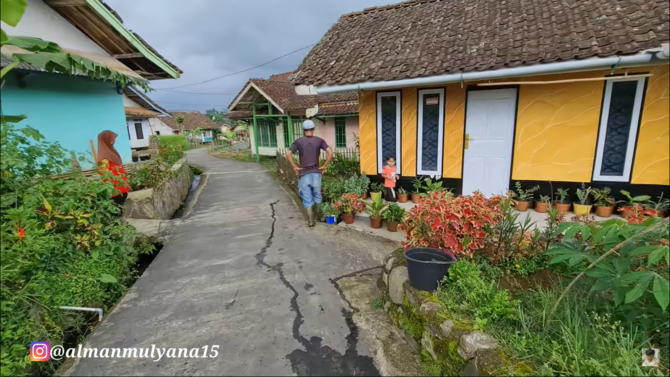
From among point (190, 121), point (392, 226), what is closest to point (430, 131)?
point (392, 226)

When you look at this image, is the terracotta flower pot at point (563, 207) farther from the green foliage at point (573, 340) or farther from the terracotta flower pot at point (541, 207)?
the green foliage at point (573, 340)

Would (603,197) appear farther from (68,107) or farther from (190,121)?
(190,121)

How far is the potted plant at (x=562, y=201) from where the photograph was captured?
17.2 feet

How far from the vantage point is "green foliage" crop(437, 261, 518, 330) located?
2.32 m

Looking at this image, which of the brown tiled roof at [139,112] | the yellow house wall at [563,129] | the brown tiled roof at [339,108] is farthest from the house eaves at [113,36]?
the brown tiled roof at [139,112]

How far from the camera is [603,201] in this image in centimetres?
508

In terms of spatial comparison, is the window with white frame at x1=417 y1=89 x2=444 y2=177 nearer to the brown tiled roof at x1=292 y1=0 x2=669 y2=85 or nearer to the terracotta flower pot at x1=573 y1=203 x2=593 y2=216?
the brown tiled roof at x1=292 y1=0 x2=669 y2=85

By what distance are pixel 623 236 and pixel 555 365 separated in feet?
3.24

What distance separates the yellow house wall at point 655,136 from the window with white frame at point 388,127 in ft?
12.4

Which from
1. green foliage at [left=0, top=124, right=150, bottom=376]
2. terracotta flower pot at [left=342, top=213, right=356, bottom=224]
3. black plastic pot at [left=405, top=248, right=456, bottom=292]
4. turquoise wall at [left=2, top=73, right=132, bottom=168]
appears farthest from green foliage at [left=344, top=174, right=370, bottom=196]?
turquoise wall at [left=2, top=73, right=132, bottom=168]

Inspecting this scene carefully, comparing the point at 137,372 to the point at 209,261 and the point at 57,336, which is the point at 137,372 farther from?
the point at 209,261

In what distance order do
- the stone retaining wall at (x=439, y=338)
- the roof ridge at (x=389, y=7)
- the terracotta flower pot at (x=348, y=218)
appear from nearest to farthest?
the stone retaining wall at (x=439, y=338), the terracotta flower pot at (x=348, y=218), the roof ridge at (x=389, y=7)

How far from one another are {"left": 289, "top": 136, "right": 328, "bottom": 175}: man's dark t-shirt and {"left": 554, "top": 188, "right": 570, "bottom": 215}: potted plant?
4.08 meters

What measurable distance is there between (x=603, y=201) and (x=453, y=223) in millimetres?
3965
